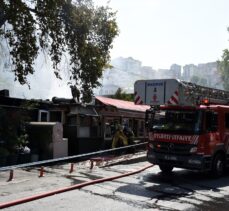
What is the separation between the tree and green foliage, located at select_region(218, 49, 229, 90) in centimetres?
5035

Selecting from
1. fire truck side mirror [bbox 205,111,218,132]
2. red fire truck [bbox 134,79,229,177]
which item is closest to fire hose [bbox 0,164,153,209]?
red fire truck [bbox 134,79,229,177]

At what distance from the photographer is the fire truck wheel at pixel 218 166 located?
13.7 metres

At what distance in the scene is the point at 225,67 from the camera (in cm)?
6562

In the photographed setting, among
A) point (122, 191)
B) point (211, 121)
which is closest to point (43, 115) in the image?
point (211, 121)

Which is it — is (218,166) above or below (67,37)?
below

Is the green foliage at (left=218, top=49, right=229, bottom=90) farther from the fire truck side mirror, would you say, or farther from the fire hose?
the fire hose

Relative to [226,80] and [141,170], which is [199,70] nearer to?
[226,80]

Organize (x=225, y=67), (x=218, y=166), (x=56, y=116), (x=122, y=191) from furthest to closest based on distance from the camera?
(x=225, y=67)
(x=56, y=116)
(x=218, y=166)
(x=122, y=191)

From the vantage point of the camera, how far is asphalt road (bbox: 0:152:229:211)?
9070 mm

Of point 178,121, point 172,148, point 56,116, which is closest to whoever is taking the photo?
point 172,148

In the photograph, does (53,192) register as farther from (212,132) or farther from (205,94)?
(205,94)

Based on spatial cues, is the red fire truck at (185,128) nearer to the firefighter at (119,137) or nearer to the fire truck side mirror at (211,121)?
the fire truck side mirror at (211,121)

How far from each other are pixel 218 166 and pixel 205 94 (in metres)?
2.57

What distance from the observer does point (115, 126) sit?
22.2m
